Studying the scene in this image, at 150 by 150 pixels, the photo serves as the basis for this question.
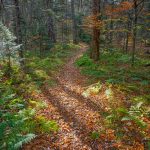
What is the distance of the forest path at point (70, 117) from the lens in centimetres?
Answer: 750

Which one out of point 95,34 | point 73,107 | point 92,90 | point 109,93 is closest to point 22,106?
point 73,107

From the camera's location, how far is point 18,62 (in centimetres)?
1616

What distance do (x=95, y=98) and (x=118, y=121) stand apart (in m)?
2.53

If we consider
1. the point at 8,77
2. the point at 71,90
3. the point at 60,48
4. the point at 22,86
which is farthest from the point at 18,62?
the point at 60,48

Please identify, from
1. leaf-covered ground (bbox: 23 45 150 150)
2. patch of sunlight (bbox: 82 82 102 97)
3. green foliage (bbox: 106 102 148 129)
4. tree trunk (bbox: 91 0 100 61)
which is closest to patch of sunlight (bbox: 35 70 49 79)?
leaf-covered ground (bbox: 23 45 150 150)

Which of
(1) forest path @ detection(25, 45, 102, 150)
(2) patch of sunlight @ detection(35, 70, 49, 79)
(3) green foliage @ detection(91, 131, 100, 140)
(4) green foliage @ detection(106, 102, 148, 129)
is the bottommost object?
(2) patch of sunlight @ detection(35, 70, 49, 79)

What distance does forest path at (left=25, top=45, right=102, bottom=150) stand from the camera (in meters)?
Result: 7.50

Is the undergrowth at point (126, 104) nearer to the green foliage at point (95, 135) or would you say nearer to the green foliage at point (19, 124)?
the green foliage at point (95, 135)

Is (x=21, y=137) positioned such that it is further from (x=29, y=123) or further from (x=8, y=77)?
(x=8, y=77)

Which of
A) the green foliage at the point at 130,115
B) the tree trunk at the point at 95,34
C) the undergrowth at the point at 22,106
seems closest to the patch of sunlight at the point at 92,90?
the undergrowth at the point at 22,106

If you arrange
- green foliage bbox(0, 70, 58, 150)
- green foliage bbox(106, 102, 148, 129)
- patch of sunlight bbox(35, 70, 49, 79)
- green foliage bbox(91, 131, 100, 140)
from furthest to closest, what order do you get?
patch of sunlight bbox(35, 70, 49, 79), green foliage bbox(106, 102, 148, 129), green foliage bbox(91, 131, 100, 140), green foliage bbox(0, 70, 58, 150)

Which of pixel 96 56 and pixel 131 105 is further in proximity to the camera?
pixel 96 56

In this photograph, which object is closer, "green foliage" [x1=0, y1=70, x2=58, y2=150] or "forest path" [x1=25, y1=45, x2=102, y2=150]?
"green foliage" [x1=0, y1=70, x2=58, y2=150]

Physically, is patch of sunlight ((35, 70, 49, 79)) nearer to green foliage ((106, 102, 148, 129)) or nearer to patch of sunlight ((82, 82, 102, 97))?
patch of sunlight ((82, 82, 102, 97))
